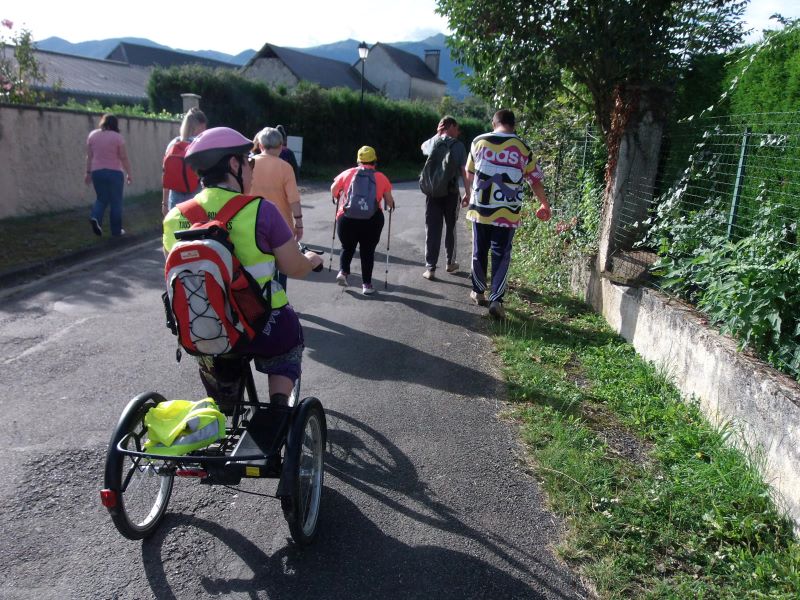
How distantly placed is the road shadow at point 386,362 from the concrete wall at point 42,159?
722 centimetres

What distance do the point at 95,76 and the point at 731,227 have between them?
4454 cm

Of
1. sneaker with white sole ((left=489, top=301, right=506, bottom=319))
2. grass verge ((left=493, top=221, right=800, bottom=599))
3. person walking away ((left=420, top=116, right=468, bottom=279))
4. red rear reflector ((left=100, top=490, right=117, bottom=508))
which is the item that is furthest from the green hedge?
red rear reflector ((left=100, top=490, right=117, bottom=508))

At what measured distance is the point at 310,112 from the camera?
28.0m

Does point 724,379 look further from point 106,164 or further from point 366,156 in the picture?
point 106,164

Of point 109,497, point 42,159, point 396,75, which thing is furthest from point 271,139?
point 396,75

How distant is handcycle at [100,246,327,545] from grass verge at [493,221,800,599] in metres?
1.30

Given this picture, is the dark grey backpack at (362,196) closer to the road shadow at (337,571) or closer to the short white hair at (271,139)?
the short white hair at (271,139)

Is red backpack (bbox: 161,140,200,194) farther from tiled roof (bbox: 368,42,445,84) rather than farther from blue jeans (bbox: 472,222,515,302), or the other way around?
tiled roof (bbox: 368,42,445,84)

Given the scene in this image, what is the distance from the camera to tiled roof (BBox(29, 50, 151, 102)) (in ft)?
122

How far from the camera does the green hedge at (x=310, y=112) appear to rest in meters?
24.6

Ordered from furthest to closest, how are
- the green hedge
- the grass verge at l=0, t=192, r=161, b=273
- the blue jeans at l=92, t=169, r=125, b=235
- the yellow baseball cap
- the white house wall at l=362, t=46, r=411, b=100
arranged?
the white house wall at l=362, t=46, r=411, b=100
the green hedge
the blue jeans at l=92, t=169, r=125, b=235
the grass verge at l=0, t=192, r=161, b=273
the yellow baseball cap

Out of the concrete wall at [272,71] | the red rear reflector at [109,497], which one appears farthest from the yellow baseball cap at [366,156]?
the concrete wall at [272,71]

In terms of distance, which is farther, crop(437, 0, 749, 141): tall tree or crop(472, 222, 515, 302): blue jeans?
crop(472, 222, 515, 302): blue jeans

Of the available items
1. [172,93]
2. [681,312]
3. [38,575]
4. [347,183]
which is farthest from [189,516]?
[172,93]
